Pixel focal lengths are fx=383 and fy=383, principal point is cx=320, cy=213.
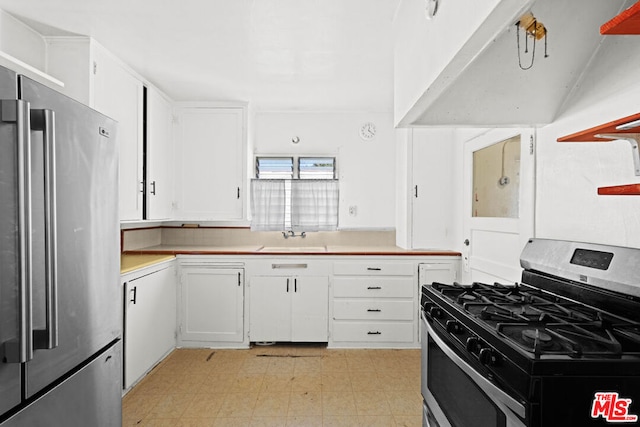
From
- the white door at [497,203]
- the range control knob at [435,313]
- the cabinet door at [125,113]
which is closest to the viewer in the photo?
the range control knob at [435,313]

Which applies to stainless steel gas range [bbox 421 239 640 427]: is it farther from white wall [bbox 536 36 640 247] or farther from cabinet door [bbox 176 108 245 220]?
cabinet door [bbox 176 108 245 220]

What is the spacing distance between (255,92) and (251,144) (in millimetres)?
635

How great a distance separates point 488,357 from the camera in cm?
94

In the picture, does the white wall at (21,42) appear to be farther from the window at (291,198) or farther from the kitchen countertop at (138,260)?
the window at (291,198)

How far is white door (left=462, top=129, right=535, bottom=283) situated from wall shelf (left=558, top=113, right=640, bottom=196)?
0.69 meters

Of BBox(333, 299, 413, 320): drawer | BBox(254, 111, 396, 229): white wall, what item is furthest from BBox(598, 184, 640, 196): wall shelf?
BBox(254, 111, 396, 229): white wall

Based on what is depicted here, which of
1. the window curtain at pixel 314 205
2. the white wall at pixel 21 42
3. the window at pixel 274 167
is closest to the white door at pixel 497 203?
the window curtain at pixel 314 205

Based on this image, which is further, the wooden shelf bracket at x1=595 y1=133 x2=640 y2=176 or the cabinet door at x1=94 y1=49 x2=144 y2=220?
the cabinet door at x1=94 y1=49 x2=144 y2=220

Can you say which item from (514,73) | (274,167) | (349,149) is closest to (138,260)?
(274,167)

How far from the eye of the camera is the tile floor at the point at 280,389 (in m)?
2.28

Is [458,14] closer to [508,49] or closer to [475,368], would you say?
[508,49]

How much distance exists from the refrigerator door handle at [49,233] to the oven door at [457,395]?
4.00 ft

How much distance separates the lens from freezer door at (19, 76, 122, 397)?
116 centimetres

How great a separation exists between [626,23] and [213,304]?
3.29 m
